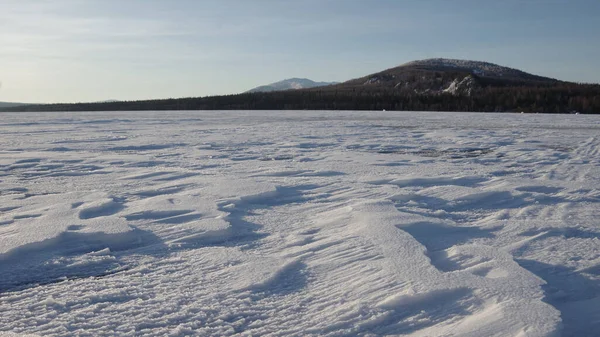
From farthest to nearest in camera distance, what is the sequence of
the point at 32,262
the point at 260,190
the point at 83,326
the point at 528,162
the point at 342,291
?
the point at 528,162
the point at 260,190
the point at 32,262
the point at 342,291
the point at 83,326

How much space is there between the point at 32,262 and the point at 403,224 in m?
2.70

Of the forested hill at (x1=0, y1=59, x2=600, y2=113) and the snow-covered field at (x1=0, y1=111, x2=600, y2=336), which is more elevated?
the forested hill at (x1=0, y1=59, x2=600, y2=113)

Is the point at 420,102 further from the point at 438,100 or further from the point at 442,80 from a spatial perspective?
the point at 442,80

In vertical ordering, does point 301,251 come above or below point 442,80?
below

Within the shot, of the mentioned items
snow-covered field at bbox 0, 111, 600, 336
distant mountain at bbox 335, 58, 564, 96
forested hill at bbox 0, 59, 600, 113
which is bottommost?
snow-covered field at bbox 0, 111, 600, 336

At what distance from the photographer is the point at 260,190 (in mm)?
5441

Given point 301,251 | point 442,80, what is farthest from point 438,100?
point 301,251

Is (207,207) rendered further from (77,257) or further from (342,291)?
(342,291)

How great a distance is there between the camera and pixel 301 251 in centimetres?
342

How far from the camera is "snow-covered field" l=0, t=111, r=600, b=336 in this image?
7.89ft

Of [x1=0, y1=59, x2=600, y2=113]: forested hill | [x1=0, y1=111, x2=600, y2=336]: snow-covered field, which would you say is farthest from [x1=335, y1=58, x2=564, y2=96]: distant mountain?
[x1=0, y1=111, x2=600, y2=336]: snow-covered field

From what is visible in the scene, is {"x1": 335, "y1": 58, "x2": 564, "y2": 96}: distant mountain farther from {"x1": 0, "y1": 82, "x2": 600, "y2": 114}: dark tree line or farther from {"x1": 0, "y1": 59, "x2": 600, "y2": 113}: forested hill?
{"x1": 0, "y1": 82, "x2": 600, "y2": 114}: dark tree line

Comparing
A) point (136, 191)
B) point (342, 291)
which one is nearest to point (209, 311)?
point (342, 291)

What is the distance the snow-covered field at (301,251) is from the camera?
7.89ft
